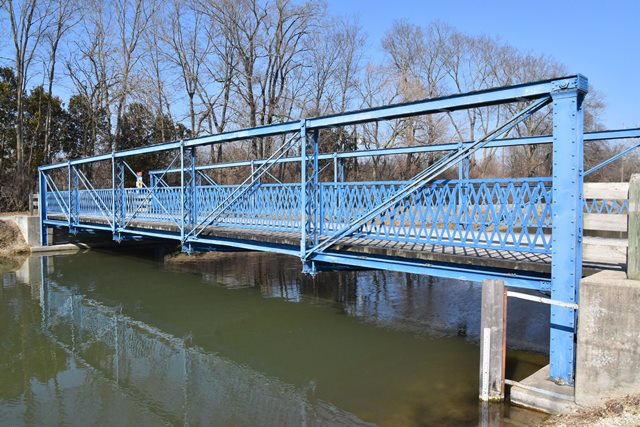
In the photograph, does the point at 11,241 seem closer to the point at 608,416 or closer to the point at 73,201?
the point at 73,201

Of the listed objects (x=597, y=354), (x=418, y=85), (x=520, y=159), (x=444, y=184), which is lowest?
(x=597, y=354)

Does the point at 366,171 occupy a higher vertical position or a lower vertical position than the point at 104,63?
lower

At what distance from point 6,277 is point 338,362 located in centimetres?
1261

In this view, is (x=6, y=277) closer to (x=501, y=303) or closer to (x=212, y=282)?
(x=212, y=282)

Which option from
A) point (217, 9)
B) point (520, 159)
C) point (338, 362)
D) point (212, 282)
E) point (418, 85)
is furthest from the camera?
point (520, 159)

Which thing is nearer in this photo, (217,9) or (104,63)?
(217,9)

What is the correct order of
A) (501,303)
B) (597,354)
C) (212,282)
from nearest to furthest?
(597,354)
(501,303)
(212,282)

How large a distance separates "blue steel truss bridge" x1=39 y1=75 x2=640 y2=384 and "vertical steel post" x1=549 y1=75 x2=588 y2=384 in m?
0.01

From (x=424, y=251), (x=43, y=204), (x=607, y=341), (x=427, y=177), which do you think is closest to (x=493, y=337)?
(x=607, y=341)

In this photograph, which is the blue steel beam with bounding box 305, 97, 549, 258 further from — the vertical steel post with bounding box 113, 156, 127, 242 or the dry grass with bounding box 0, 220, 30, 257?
the dry grass with bounding box 0, 220, 30, 257

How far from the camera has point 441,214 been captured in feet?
24.7

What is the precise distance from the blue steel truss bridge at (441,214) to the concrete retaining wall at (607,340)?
448 millimetres

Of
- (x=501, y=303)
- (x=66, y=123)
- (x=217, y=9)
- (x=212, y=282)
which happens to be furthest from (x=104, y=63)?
(x=501, y=303)

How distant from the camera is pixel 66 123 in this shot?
32.1m
